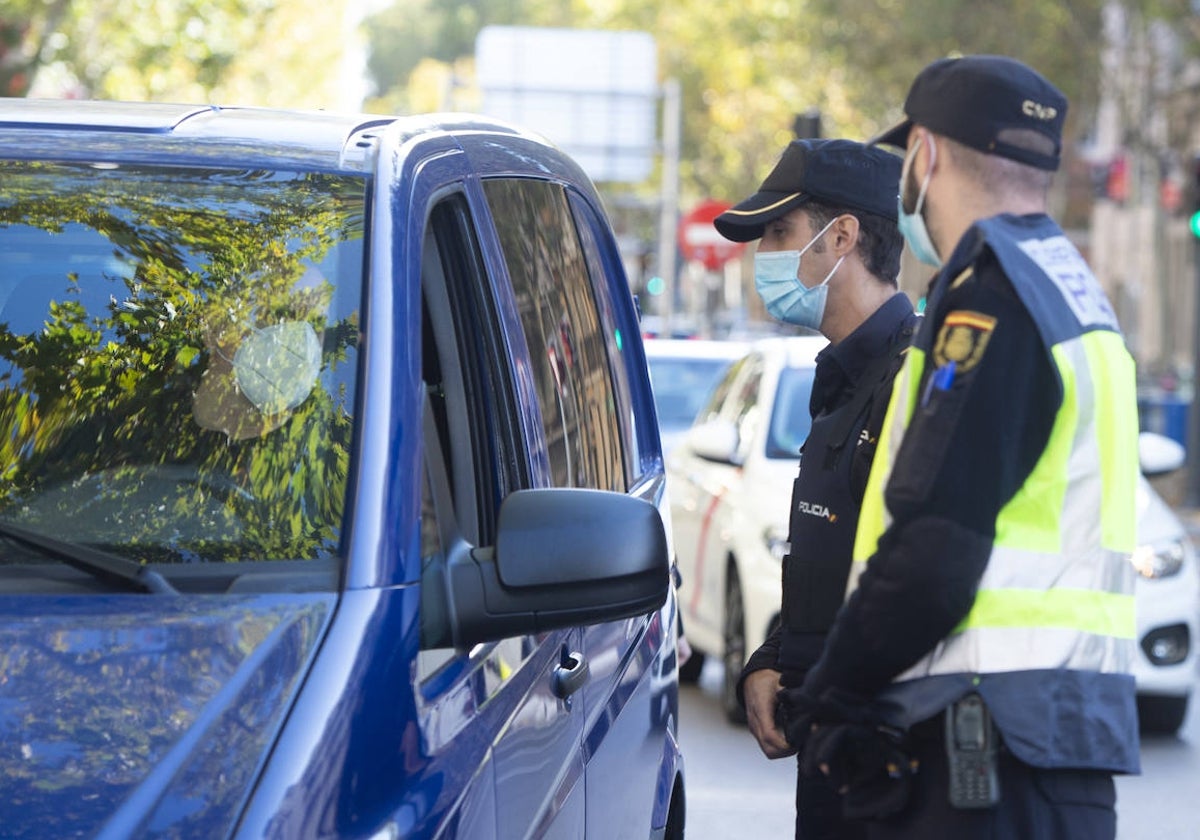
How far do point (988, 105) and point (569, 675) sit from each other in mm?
1088

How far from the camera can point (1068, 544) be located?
9.70ft

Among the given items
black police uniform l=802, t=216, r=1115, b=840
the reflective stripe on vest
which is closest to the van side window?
black police uniform l=802, t=216, r=1115, b=840

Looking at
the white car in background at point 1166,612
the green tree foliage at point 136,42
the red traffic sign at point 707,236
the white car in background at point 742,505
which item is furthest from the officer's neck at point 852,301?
the red traffic sign at point 707,236

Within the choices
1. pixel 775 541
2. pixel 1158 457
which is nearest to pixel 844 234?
pixel 775 541

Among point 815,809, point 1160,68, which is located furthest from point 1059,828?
point 1160,68

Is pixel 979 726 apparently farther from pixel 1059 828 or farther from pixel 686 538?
pixel 686 538

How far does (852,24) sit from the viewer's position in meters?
38.2

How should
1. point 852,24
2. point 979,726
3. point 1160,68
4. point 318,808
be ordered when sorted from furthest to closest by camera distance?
point 852,24
point 1160,68
point 979,726
point 318,808

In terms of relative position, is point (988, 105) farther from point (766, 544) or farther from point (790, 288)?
point (766, 544)

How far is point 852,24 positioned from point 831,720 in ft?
118

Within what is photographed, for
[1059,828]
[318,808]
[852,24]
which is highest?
[318,808]

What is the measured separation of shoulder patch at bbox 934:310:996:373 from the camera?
9.50ft

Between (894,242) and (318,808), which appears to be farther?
(894,242)

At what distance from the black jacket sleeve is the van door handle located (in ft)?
1.99
